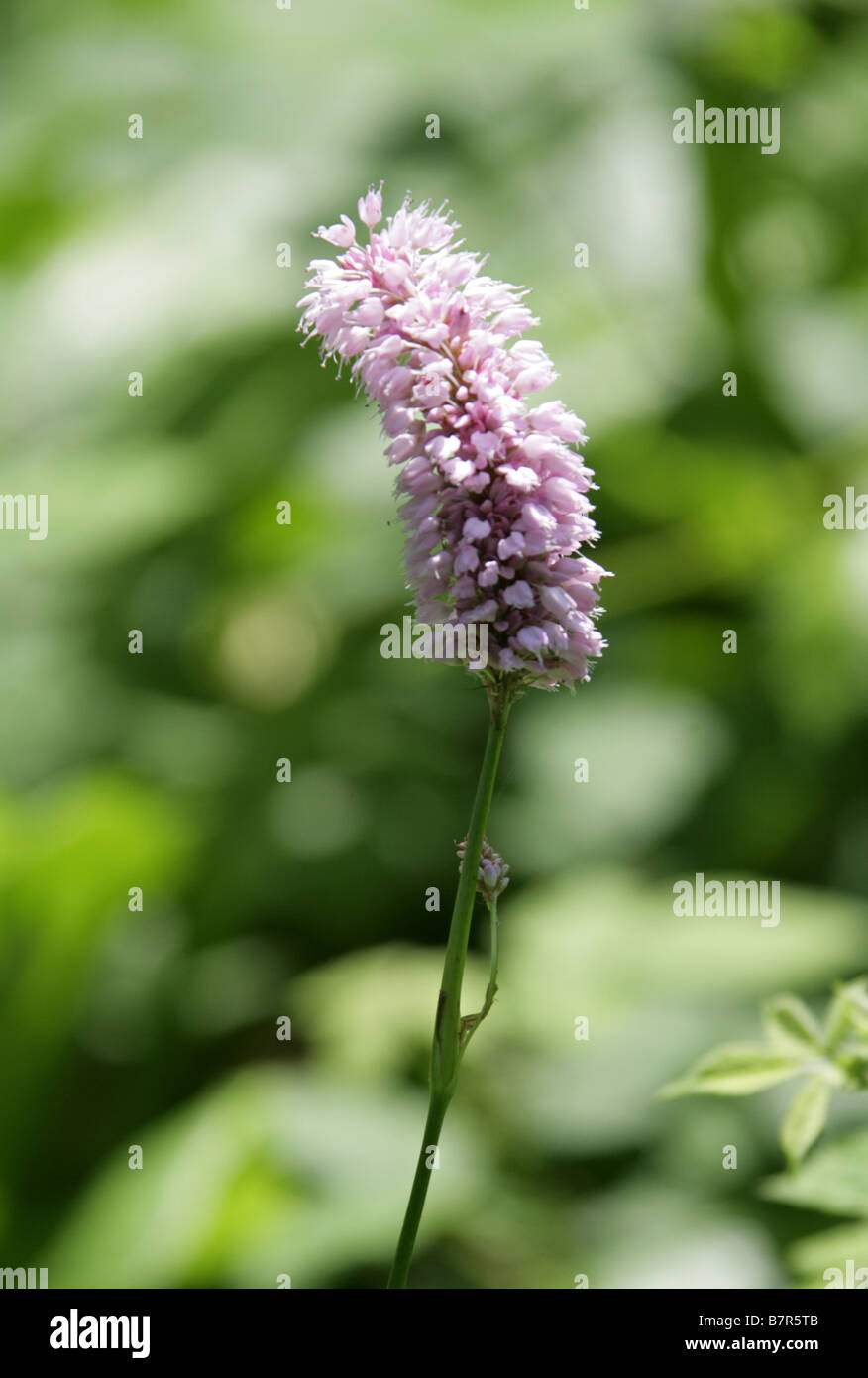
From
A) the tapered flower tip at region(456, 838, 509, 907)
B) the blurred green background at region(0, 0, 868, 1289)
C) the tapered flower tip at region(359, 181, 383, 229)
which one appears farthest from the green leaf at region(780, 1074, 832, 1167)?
the blurred green background at region(0, 0, 868, 1289)

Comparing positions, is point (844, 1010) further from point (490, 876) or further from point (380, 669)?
point (380, 669)

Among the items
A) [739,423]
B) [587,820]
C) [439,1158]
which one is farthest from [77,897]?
[739,423]

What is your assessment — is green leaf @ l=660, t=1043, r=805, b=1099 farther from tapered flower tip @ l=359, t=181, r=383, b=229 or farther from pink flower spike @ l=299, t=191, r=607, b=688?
tapered flower tip @ l=359, t=181, r=383, b=229

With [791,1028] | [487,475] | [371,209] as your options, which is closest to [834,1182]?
Result: [791,1028]

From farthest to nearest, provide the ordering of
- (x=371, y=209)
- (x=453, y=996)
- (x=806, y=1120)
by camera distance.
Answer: (x=806, y=1120) → (x=371, y=209) → (x=453, y=996)

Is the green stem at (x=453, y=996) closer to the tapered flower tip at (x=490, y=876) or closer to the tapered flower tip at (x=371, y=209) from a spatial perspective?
the tapered flower tip at (x=490, y=876)

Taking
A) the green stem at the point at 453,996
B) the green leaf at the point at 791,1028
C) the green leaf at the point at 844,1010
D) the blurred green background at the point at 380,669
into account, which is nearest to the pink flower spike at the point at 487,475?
the green stem at the point at 453,996
